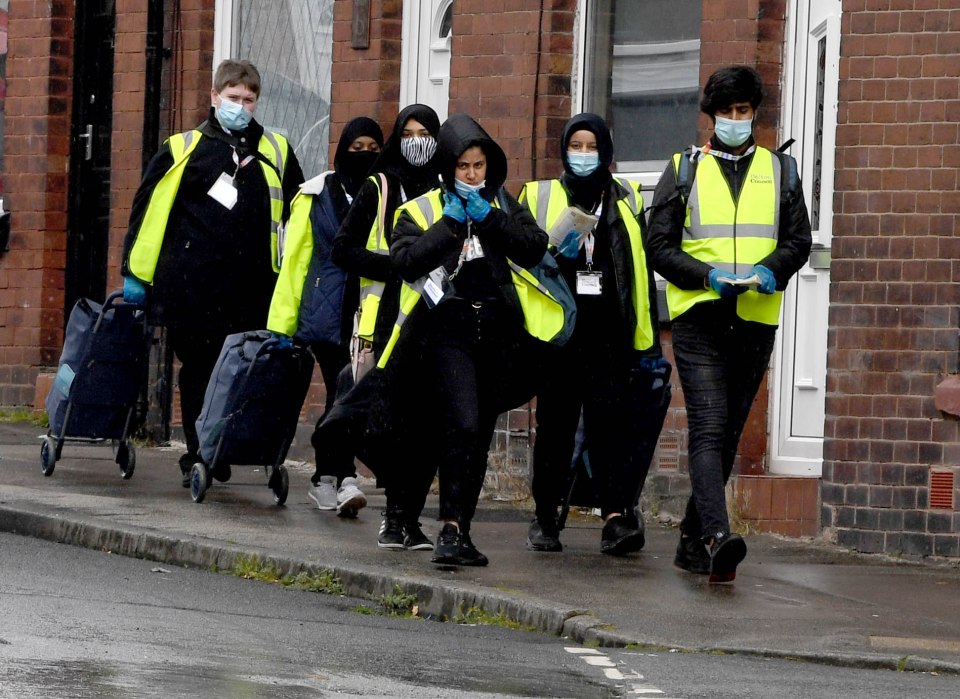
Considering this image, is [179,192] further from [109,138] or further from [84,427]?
[109,138]

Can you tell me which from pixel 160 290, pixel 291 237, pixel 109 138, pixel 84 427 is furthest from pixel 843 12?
pixel 109 138

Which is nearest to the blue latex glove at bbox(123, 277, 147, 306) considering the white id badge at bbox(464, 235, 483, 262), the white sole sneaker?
the white sole sneaker

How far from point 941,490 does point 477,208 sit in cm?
288

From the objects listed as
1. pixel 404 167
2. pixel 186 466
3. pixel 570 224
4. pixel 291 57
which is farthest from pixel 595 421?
pixel 291 57

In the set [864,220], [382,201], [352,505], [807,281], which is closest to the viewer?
[382,201]

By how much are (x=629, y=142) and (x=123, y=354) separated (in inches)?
Answer: 116

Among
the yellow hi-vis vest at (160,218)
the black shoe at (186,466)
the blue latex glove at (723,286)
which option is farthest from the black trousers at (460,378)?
the black shoe at (186,466)

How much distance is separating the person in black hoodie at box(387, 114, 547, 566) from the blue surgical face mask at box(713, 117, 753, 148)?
835 millimetres

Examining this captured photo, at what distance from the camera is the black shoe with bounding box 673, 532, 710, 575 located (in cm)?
931

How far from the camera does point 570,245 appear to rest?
951cm

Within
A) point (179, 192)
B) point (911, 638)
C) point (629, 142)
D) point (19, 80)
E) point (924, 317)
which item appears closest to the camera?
point (911, 638)

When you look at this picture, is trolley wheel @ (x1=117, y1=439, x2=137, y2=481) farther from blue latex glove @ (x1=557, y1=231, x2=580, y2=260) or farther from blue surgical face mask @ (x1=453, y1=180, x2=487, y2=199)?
blue surgical face mask @ (x1=453, y1=180, x2=487, y2=199)

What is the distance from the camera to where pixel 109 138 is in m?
16.0

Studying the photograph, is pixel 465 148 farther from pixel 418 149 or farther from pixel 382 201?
pixel 382 201
